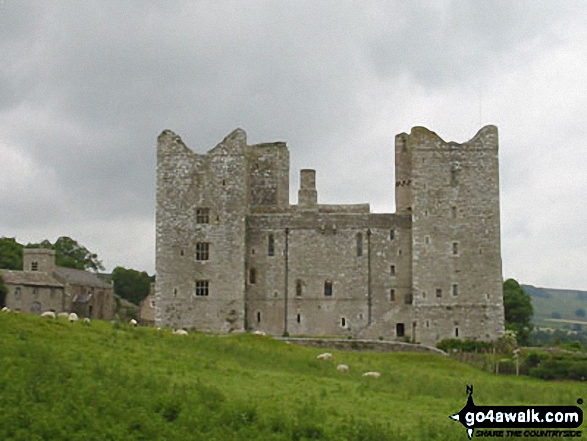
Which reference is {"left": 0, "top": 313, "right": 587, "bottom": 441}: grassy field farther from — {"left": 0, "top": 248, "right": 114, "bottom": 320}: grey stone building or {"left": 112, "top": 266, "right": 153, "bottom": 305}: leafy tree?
{"left": 112, "top": 266, "right": 153, "bottom": 305}: leafy tree

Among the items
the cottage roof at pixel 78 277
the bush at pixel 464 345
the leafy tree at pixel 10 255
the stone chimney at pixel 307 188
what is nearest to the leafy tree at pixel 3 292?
the cottage roof at pixel 78 277

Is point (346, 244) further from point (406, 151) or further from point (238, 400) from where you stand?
point (238, 400)

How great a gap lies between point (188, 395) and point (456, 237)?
147ft

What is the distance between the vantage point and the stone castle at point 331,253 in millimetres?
67438

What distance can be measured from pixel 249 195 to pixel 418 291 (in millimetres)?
16469

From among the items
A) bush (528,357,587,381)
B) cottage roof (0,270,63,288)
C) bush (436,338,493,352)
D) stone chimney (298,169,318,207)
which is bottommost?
bush (528,357,587,381)

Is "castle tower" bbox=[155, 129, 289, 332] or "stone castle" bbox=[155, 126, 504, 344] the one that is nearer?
"stone castle" bbox=[155, 126, 504, 344]

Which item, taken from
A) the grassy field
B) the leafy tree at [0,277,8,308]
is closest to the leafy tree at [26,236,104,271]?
the leafy tree at [0,277,8,308]

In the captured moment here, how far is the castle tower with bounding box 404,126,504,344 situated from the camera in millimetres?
66938

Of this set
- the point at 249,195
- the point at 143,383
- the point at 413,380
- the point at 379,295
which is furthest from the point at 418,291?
the point at 143,383

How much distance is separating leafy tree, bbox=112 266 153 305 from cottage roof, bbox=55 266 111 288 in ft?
71.0

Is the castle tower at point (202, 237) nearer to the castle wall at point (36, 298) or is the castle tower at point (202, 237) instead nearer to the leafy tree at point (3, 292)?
the leafy tree at point (3, 292)

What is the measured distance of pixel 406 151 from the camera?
7350 cm

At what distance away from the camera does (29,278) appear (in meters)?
92.9
